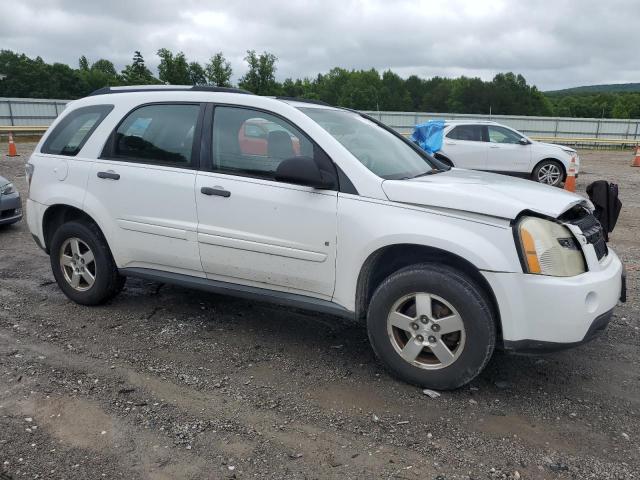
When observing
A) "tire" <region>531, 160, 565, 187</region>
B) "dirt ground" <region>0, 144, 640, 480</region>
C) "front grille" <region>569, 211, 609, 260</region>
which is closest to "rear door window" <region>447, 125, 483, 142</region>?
"tire" <region>531, 160, 565, 187</region>

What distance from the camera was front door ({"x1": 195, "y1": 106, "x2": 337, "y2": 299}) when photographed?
3451 millimetres

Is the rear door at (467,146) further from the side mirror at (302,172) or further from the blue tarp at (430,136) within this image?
the side mirror at (302,172)

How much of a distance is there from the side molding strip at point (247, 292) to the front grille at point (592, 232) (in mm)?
1497

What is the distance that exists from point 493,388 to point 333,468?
1.32 m

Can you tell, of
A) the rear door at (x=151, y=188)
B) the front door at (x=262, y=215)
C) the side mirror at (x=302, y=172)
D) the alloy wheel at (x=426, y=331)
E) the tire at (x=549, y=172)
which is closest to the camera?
the alloy wheel at (x=426, y=331)

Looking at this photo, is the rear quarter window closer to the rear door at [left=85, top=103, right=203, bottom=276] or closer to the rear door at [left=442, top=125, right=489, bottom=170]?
the rear door at [left=85, top=103, right=203, bottom=276]

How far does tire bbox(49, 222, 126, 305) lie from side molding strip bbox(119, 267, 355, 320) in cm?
19

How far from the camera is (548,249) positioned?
295cm

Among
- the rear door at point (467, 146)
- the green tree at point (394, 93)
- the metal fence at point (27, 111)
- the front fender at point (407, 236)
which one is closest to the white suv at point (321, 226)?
the front fender at point (407, 236)

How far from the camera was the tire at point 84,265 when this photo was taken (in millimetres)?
4406

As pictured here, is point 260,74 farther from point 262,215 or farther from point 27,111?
point 262,215

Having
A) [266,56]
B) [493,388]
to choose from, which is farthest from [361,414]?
[266,56]

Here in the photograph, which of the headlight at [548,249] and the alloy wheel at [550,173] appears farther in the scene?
the alloy wheel at [550,173]

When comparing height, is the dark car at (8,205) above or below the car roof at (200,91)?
below
